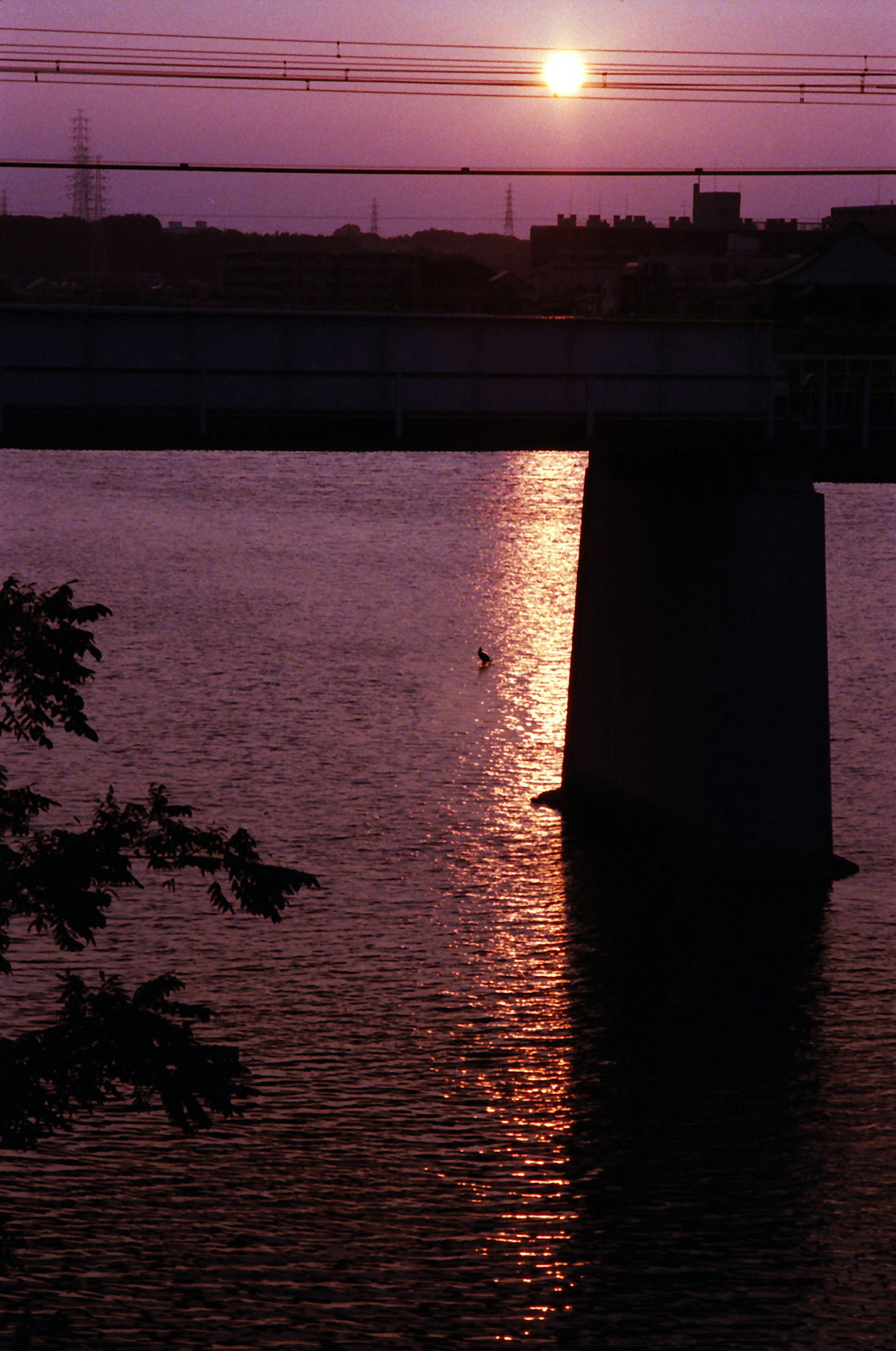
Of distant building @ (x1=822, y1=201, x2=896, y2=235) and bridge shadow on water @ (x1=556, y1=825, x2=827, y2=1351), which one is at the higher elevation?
distant building @ (x1=822, y1=201, x2=896, y2=235)

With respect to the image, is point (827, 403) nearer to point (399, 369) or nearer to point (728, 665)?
point (728, 665)

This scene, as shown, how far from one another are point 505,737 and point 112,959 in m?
18.1

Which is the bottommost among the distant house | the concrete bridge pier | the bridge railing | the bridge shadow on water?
the bridge shadow on water

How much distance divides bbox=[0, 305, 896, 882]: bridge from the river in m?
1.83

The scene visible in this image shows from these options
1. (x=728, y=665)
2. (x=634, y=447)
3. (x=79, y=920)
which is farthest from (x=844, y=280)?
(x=79, y=920)

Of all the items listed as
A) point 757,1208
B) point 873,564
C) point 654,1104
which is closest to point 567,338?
point 654,1104

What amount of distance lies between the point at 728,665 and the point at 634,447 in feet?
14.8

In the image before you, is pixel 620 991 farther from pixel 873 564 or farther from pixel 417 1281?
pixel 873 564

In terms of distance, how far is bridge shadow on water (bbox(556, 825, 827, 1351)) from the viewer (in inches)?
Result: 635

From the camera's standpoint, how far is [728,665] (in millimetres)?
28141

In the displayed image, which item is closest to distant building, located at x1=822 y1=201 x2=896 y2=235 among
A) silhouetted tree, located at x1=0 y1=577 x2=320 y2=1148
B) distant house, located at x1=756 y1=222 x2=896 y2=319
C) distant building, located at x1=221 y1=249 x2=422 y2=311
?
distant building, located at x1=221 y1=249 x2=422 y2=311

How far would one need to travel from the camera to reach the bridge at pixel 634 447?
28172 mm

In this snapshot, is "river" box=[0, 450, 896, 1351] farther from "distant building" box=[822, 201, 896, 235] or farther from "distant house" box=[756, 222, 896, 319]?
"distant building" box=[822, 201, 896, 235]

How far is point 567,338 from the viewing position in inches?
1330
